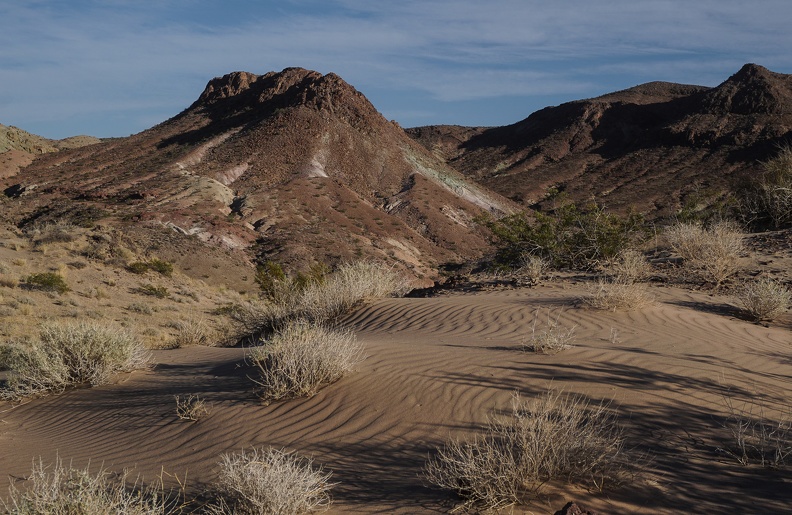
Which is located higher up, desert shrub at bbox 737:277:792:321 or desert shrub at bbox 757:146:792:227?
desert shrub at bbox 757:146:792:227

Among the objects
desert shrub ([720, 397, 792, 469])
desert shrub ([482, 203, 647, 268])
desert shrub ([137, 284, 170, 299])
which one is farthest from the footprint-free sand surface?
desert shrub ([137, 284, 170, 299])

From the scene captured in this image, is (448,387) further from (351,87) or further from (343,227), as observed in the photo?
(351,87)

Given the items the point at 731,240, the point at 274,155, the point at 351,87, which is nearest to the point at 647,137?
the point at 351,87

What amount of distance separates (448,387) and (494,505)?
196 centimetres

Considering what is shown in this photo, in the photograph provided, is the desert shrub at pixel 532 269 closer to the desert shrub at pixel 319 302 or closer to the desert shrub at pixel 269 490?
the desert shrub at pixel 319 302

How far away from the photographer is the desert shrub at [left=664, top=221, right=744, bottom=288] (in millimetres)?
11124

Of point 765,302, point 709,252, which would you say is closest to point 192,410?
point 765,302

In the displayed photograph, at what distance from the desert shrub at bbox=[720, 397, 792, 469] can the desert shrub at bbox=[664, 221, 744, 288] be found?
695 cm

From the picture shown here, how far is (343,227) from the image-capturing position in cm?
3416

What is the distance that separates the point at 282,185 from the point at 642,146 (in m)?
44.9

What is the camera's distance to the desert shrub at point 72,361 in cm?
749

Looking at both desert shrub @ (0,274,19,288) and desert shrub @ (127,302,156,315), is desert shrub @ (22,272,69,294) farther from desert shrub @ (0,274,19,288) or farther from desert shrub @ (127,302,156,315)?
desert shrub @ (127,302,156,315)

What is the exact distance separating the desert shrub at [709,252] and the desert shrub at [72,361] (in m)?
9.84

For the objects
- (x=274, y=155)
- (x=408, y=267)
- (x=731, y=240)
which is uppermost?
(x=274, y=155)
